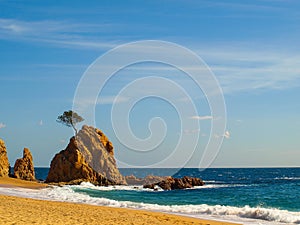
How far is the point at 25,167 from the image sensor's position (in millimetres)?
64562

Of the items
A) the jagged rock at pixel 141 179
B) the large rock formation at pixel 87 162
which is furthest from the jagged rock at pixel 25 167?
the jagged rock at pixel 141 179

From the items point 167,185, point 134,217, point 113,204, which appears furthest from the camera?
point 167,185

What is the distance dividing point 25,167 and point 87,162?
9953 millimetres

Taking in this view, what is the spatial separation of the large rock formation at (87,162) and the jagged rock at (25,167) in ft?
13.2

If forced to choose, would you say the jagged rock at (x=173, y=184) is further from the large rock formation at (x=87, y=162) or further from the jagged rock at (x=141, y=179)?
the large rock formation at (x=87, y=162)

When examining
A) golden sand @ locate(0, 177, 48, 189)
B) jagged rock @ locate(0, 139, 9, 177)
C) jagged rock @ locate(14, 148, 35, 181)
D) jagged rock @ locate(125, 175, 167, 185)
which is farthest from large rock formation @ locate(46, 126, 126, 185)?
golden sand @ locate(0, 177, 48, 189)

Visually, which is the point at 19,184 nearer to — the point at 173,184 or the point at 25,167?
the point at 25,167

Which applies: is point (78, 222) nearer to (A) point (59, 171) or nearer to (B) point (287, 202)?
(B) point (287, 202)

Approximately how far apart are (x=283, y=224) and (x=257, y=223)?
132 centimetres

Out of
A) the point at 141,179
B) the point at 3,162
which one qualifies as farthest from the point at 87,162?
the point at 141,179

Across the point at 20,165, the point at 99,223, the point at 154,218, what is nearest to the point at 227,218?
the point at 154,218

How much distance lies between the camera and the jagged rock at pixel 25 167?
63531 mm

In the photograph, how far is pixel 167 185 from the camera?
2301 inches

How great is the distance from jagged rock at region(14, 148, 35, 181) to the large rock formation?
4.03 metres
